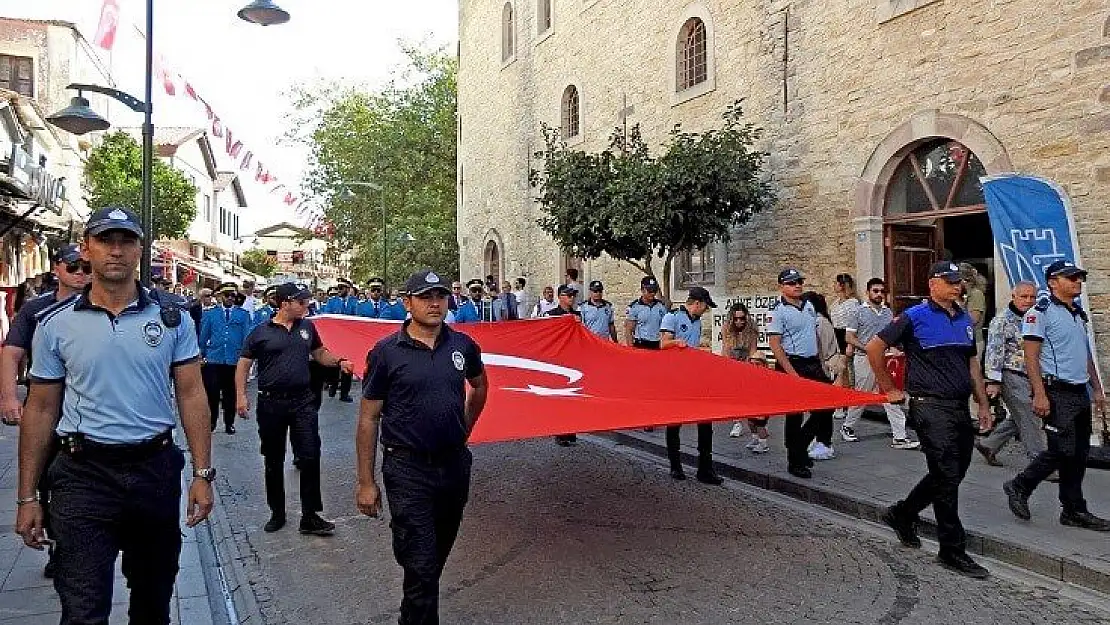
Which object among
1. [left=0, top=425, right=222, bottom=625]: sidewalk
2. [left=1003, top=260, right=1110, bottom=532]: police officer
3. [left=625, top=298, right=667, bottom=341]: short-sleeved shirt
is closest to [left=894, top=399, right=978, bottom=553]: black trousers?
[left=1003, top=260, right=1110, bottom=532]: police officer

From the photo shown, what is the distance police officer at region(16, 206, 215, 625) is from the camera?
327 cm

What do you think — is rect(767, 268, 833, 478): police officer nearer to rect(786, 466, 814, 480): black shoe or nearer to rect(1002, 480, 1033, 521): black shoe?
rect(786, 466, 814, 480): black shoe

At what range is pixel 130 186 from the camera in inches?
1204

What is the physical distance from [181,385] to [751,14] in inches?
514

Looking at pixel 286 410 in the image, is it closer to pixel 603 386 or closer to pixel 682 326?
pixel 603 386

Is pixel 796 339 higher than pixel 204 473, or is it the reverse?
pixel 796 339

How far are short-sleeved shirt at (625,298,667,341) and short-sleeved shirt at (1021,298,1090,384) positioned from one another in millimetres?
5669

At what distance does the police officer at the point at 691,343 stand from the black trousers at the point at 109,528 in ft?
14.9

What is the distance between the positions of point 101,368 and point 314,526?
357cm

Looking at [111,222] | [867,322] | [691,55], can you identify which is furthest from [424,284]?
[691,55]

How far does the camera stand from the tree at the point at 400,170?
1442 inches

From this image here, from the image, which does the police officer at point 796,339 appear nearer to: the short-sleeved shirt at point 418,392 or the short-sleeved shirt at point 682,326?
the short-sleeved shirt at point 682,326

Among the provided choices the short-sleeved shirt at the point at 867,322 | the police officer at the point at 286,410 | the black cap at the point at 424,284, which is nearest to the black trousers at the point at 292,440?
the police officer at the point at 286,410

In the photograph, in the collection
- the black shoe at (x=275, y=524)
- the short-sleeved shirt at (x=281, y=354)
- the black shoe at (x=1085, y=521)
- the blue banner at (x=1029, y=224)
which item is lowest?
the black shoe at (x=275, y=524)
